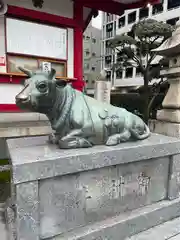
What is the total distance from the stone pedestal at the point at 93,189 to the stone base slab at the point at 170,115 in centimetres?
134

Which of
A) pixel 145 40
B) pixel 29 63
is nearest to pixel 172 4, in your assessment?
pixel 145 40

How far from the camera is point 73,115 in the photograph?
1.63 meters

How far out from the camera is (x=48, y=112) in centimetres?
160

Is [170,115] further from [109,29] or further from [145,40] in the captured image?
[109,29]

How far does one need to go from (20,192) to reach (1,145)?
10.5 feet

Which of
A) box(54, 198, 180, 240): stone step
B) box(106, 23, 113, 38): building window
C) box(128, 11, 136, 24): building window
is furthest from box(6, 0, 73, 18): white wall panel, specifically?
box(106, 23, 113, 38): building window

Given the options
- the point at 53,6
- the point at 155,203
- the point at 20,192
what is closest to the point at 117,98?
the point at 53,6

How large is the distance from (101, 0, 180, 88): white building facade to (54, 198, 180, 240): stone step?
45.6ft

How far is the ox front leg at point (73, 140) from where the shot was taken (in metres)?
1.63

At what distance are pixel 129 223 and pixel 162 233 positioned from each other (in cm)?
36

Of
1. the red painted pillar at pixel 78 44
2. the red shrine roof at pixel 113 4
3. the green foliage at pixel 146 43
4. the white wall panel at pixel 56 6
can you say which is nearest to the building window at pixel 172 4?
the green foliage at pixel 146 43

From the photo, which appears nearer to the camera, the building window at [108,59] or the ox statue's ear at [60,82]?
the ox statue's ear at [60,82]

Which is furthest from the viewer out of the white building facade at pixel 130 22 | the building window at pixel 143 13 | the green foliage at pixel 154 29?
the building window at pixel 143 13

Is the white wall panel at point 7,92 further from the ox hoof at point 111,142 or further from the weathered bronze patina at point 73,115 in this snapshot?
the ox hoof at point 111,142
